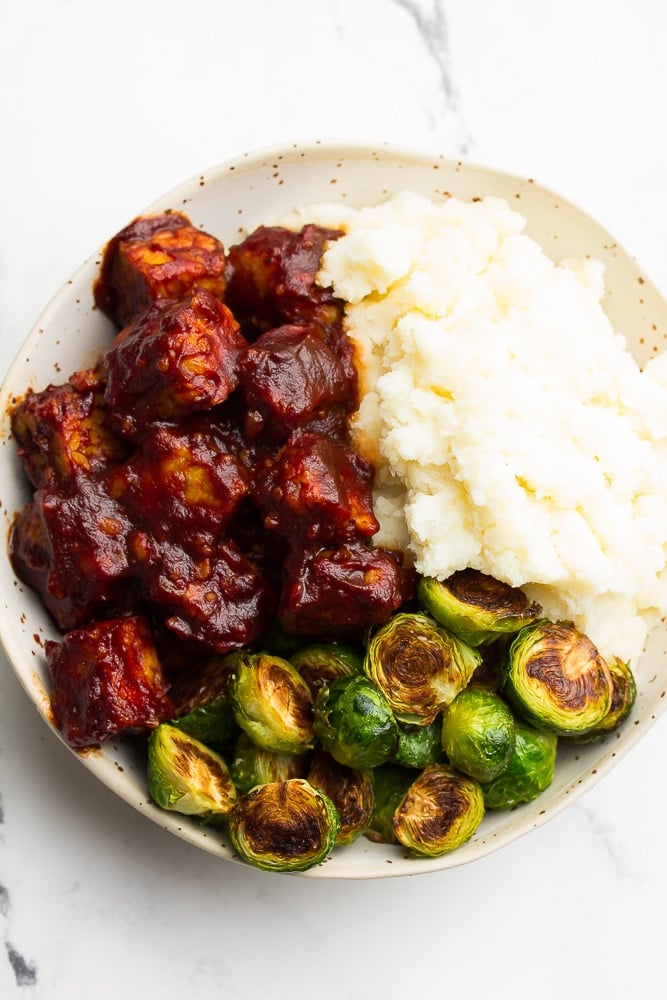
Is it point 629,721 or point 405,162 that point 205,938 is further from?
point 405,162

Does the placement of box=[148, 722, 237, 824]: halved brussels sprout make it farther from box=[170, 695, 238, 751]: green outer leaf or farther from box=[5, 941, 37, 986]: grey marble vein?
box=[5, 941, 37, 986]: grey marble vein

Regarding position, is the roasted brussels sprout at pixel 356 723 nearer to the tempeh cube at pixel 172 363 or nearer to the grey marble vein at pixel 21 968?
the tempeh cube at pixel 172 363

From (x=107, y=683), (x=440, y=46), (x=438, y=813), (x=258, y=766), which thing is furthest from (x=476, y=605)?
(x=440, y=46)

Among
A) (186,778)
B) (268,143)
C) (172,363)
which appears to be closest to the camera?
(172,363)

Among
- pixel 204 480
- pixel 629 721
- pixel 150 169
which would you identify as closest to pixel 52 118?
pixel 150 169

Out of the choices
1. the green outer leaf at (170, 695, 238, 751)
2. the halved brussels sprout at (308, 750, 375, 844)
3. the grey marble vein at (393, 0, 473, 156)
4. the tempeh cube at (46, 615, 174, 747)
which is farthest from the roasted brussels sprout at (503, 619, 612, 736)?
the grey marble vein at (393, 0, 473, 156)

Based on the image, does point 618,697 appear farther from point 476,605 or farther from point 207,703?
point 207,703
